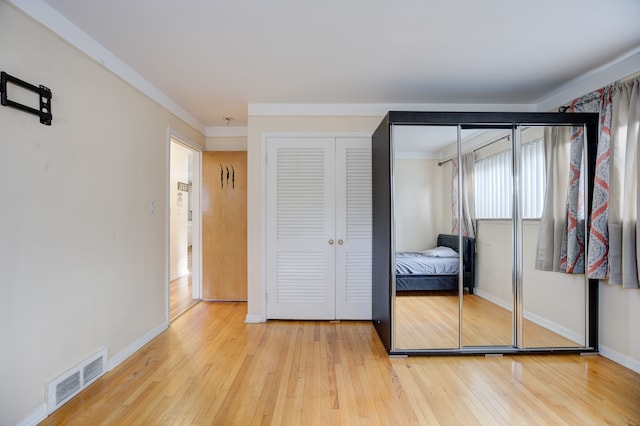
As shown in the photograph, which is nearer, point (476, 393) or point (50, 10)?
point (50, 10)

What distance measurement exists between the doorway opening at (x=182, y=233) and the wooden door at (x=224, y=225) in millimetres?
136

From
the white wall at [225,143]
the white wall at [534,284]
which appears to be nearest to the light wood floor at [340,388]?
the white wall at [534,284]

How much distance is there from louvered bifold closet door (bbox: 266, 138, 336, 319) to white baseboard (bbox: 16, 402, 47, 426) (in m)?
1.95

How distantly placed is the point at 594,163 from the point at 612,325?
1.37 metres

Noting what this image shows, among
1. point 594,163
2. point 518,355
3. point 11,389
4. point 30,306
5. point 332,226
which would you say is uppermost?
point 594,163

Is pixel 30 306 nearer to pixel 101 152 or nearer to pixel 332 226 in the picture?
pixel 101 152

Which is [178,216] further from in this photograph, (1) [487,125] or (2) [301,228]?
(1) [487,125]

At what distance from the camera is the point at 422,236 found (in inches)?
103

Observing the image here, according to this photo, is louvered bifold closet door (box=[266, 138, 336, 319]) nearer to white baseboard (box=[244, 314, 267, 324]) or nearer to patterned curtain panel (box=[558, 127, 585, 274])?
white baseboard (box=[244, 314, 267, 324])

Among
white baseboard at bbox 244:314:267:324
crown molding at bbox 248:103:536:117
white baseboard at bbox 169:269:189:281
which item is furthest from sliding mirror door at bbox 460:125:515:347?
white baseboard at bbox 169:269:189:281

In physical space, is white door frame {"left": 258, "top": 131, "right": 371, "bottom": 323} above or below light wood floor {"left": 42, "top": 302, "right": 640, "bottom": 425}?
above

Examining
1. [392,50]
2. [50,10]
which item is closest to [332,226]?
[392,50]

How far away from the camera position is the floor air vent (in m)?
1.82

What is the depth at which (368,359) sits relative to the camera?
8.24 feet
